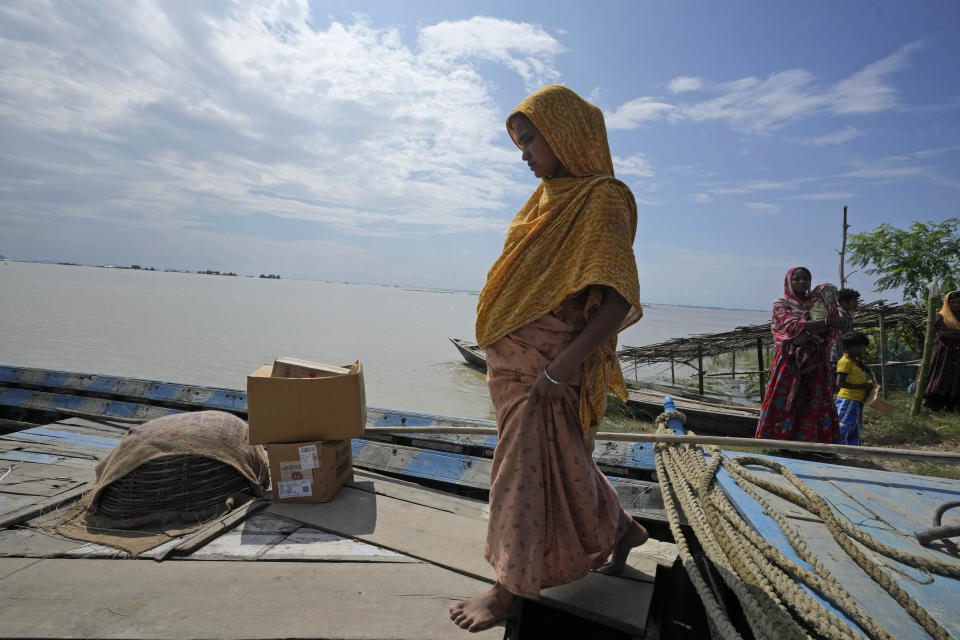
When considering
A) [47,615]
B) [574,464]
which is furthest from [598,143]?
[47,615]

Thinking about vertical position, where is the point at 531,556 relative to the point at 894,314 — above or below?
below

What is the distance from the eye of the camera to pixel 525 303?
5.03 ft

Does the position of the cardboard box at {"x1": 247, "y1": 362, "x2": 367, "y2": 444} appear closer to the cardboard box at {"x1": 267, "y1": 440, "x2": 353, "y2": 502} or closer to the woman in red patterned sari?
Answer: the cardboard box at {"x1": 267, "y1": 440, "x2": 353, "y2": 502}

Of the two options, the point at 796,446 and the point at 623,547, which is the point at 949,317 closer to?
the point at 796,446

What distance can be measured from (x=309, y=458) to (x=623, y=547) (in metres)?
1.42

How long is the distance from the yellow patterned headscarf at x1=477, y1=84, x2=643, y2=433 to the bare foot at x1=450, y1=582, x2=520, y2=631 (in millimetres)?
583

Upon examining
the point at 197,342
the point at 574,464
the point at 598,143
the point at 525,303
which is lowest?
the point at 197,342

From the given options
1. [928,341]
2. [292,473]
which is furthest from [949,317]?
[292,473]

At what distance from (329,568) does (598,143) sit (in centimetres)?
174

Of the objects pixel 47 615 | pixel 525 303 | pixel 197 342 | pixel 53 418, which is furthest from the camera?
pixel 197 342

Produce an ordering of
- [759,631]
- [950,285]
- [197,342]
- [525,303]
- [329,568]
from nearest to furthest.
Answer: [759,631] < [525,303] < [329,568] < [950,285] < [197,342]

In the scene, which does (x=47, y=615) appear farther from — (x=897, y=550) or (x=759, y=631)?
(x=897, y=550)

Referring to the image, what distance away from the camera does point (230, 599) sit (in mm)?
1505

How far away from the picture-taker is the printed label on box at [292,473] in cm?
224
